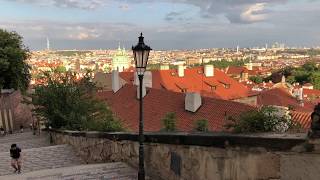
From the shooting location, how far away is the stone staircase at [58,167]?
927 cm

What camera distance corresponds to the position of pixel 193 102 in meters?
24.4

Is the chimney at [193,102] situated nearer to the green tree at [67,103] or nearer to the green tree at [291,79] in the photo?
the green tree at [67,103]

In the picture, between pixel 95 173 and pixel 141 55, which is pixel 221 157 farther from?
pixel 95 173

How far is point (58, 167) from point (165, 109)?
13.8 m

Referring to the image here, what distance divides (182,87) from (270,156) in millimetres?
43303

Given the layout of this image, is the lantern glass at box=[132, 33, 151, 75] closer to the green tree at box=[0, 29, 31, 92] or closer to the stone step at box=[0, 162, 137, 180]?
the stone step at box=[0, 162, 137, 180]

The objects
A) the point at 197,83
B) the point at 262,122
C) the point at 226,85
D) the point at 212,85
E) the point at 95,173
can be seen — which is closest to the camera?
the point at 262,122

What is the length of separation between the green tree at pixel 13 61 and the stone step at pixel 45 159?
25.3 meters

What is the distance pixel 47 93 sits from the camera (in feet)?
67.3

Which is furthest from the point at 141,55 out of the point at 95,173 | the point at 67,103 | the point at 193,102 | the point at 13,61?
the point at 13,61

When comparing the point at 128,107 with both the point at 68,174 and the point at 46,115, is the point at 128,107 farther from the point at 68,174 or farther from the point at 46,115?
the point at 68,174

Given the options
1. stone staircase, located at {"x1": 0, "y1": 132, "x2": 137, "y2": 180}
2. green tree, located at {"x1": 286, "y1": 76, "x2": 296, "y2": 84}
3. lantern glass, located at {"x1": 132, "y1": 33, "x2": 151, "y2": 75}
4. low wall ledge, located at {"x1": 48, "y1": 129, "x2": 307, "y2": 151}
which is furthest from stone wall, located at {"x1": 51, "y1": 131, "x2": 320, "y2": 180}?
green tree, located at {"x1": 286, "y1": 76, "x2": 296, "y2": 84}

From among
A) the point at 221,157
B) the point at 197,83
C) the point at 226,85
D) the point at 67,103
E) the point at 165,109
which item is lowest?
the point at 226,85

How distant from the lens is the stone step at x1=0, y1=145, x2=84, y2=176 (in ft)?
42.6
